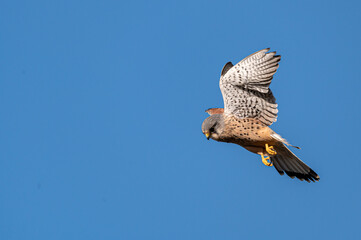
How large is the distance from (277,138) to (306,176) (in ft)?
3.77

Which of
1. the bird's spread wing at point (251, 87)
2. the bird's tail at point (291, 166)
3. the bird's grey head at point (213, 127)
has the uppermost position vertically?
the bird's spread wing at point (251, 87)

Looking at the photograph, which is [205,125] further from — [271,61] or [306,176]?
[306,176]

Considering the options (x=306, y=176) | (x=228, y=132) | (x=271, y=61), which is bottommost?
(x=306, y=176)

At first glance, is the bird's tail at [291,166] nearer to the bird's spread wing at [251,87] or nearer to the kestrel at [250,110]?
the kestrel at [250,110]

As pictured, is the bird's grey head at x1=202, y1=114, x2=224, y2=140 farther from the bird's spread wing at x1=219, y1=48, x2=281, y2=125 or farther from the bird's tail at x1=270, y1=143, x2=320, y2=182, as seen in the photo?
the bird's tail at x1=270, y1=143, x2=320, y2=182

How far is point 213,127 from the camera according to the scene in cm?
845

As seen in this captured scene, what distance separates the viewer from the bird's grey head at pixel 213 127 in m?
8.40

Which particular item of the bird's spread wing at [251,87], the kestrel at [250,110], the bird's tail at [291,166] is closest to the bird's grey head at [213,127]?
the kestrel at [250,110]

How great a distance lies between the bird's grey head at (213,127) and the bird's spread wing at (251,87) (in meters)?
0.21

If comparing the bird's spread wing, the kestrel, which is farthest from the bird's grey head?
the bird's spread wing

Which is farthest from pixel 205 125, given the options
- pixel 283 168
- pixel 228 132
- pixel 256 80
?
pixel 283 168

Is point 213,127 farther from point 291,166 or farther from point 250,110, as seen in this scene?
point 291,166

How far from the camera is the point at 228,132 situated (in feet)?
27.8

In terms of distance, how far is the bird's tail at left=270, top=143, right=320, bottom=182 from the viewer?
889cm
